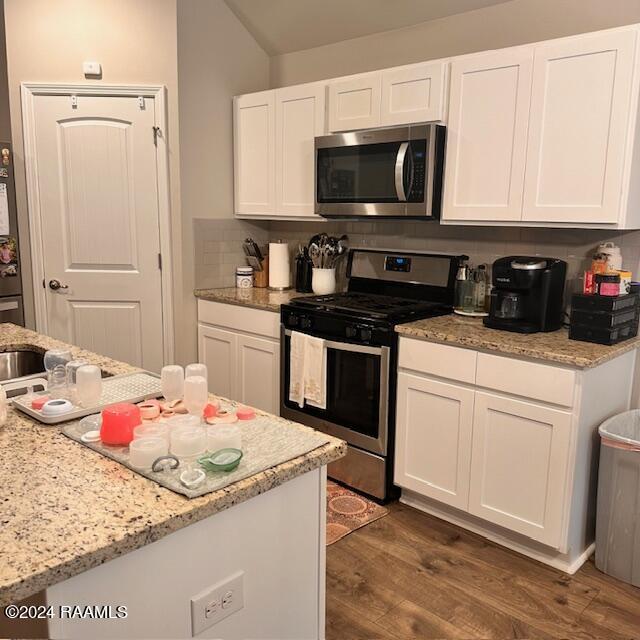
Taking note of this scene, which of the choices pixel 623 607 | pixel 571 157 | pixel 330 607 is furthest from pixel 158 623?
pixel 571 157

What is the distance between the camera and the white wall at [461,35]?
2.70 meters

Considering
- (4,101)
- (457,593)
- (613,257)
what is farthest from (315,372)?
(4,101)

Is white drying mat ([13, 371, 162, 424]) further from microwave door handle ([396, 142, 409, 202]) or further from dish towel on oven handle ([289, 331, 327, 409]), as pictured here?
microwave door handle ([396, 142, 409, 202])

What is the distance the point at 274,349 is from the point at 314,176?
101cm

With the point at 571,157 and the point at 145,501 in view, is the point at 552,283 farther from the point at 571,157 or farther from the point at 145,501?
the point at 145,501

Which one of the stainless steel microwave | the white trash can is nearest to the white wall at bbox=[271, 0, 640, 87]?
the stainless steel microwave

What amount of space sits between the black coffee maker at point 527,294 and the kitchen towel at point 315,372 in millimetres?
877

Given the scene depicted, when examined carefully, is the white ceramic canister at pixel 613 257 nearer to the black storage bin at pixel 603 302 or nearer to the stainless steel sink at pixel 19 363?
the black storage bin at pixel 603 302

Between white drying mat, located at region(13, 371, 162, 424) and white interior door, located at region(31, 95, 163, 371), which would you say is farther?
white interior door, located at region(31, 95, 163, 371)

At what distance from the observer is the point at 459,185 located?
283 cm

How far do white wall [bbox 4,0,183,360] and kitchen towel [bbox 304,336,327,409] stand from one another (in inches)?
65.5

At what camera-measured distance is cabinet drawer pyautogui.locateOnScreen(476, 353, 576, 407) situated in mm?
2299

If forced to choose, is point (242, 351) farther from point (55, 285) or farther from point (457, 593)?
point (457, 593)

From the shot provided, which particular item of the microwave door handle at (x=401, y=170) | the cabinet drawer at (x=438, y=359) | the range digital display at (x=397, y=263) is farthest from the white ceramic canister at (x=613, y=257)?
the range digital display at (x=397, y=263)
